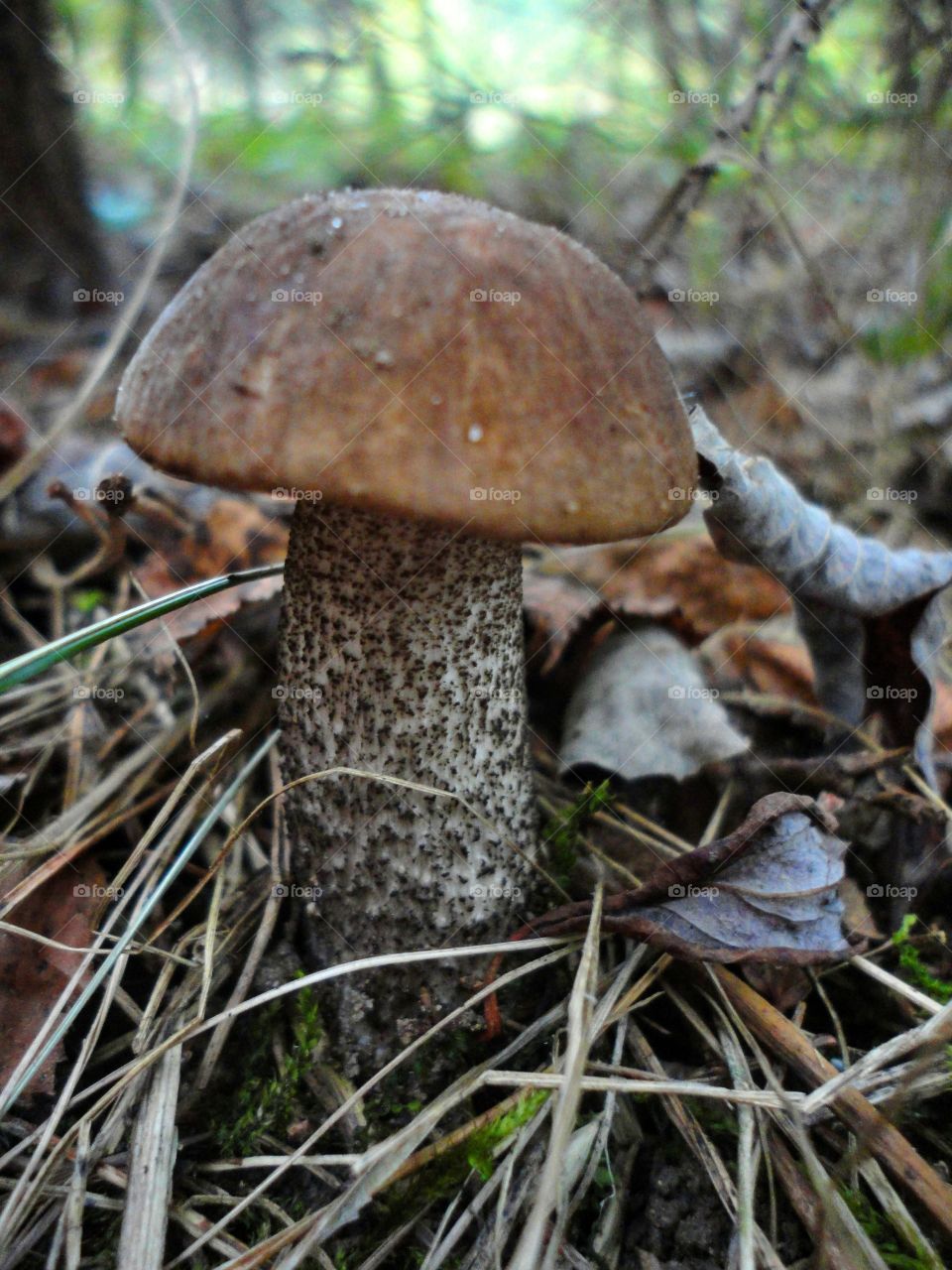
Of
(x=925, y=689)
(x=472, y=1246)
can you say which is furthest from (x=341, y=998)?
(x=925, y=689)

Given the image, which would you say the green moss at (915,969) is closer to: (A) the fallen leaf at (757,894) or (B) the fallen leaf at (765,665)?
(A) the fallen leaf at (757,894)

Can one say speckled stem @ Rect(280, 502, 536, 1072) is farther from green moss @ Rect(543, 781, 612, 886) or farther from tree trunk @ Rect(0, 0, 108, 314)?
tree trunk @ Rect(0, 0, 108, 314)

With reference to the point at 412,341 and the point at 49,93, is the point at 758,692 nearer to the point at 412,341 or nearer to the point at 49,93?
the point at 412,341

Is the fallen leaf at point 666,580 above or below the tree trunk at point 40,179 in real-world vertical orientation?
below

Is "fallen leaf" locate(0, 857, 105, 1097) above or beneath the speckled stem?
beneath

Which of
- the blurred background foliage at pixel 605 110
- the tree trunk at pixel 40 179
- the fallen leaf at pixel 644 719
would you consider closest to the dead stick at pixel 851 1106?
the fallen leaf at pixel 644 719

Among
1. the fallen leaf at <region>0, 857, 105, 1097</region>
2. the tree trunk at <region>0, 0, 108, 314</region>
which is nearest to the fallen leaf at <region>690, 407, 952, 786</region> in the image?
the fallen leaf at <region>0, 857, 105, 1097</region>

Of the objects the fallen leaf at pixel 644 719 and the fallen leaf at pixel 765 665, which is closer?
the fallen leaf at pixel 644 719
